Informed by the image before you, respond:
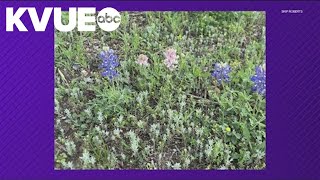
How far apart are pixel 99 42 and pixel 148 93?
426 mm

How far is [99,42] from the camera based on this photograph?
409cm

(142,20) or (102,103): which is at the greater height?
(142,20)

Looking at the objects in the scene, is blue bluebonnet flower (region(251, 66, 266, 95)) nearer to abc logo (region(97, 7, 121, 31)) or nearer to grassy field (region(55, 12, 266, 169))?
grassy field (region(55, 12, 266, 169))

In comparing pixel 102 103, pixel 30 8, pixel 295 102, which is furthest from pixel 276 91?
pixel 30 8

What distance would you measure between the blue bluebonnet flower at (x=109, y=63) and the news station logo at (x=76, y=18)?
143mm

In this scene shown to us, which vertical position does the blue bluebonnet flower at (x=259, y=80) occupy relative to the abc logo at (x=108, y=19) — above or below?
below

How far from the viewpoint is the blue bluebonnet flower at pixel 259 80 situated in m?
4.05

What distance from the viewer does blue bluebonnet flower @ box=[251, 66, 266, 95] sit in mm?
4047

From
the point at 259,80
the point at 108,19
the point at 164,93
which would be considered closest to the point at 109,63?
the point at 108,19

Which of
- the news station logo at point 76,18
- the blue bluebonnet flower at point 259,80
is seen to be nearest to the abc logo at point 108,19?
the news station logo at point 76,18

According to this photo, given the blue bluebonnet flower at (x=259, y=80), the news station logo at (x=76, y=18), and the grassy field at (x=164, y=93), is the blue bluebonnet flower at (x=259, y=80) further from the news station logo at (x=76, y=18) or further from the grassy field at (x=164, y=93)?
the news station logo at (x=76, y=18)

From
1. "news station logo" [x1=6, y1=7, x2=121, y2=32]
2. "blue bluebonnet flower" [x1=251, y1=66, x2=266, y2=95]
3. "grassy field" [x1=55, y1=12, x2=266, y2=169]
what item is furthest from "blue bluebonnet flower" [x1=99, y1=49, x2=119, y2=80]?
"blue bluebonnet flower" [x1=251, y1=66, x2=266, y2=95]

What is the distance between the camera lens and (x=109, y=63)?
4.09 meters

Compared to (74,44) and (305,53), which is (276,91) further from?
(74,44)
